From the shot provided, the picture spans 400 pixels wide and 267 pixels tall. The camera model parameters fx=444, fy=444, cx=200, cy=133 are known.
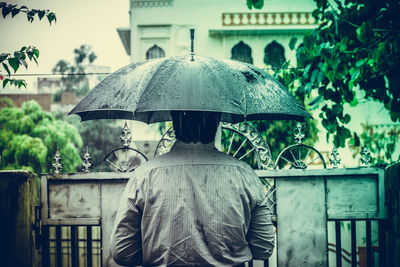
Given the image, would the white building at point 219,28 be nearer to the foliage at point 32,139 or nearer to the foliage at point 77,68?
the foliage at point 32,139

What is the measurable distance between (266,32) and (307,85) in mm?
14930

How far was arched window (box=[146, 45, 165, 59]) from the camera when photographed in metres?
18.6

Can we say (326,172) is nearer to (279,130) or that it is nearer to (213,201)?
(213,201)

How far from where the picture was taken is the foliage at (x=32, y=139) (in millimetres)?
18938

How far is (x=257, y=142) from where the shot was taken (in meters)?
4.75

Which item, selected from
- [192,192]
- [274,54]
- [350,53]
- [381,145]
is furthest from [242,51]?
[192,192]

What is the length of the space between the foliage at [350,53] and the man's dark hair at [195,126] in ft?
4.60

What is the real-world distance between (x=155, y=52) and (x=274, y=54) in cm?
502

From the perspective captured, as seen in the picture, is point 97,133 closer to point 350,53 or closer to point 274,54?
point 274,54

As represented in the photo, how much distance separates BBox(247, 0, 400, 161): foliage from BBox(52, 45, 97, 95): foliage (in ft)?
105

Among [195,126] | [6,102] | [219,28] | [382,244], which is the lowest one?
[382,244]

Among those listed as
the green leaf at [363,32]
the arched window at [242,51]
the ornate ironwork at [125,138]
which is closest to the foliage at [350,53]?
the green leaf at [363,32]

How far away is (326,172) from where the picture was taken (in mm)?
4535

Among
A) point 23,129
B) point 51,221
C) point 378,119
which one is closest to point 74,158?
point 23,129
